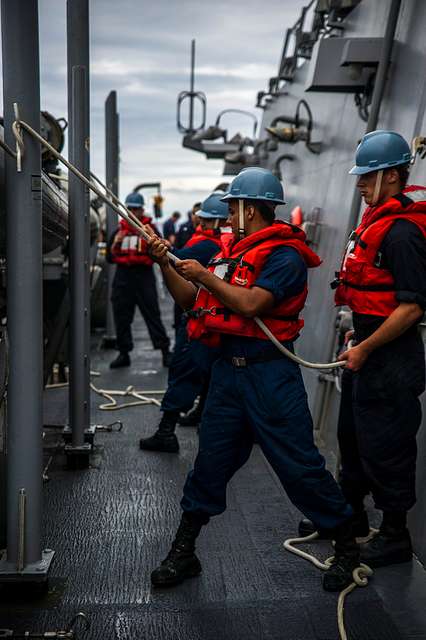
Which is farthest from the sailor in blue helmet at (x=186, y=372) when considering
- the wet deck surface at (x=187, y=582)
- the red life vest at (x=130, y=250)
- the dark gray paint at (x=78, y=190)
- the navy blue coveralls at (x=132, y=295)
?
the navy blue coveralls at (x=132, y=295)

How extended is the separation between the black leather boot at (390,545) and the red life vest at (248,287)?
103 cm

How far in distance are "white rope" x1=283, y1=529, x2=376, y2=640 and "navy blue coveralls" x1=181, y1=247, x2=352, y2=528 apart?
274 millimetres

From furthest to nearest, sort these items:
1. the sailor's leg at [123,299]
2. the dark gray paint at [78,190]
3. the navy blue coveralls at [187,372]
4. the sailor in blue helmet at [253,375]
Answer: the sailor's leg at [123,299], the navy blue coveralls at [187,372], the dark gray paint at [78,190], the sailor in blue helmet at [253,375]

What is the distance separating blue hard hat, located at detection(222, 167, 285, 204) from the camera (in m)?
3.36

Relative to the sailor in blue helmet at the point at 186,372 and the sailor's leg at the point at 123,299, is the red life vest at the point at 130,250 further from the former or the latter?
the sailor in blue helmet at the point at 186,372

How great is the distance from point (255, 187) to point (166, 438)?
2.60 meters

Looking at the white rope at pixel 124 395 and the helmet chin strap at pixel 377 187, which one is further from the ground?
the helmet chin strap at pixel 377 187

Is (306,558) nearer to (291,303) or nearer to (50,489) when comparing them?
(291,303)

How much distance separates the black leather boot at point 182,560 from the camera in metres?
3.37

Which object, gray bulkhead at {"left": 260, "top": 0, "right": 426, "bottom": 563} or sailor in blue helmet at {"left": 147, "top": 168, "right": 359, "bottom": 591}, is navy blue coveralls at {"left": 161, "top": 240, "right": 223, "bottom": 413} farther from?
sailor in blue helmet at {"left": 147, "top": 168, "right": 359, "bottom": 591}

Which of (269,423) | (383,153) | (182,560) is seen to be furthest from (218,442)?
(383,153)

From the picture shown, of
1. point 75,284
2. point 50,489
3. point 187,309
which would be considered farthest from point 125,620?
point 75,284

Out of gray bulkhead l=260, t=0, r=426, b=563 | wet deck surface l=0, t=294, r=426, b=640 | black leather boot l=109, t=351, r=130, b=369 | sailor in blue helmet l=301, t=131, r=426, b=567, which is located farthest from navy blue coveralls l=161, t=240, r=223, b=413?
black leather boot l=109, t=351, r=130, b=369

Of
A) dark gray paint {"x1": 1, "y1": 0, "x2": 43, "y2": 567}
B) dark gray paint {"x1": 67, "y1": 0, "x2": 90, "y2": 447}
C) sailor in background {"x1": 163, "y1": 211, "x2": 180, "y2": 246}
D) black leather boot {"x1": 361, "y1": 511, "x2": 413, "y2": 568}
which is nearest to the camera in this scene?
dark gray paint {"x1": 1, "y1": 0, "x2": 43, "y2": 567}
